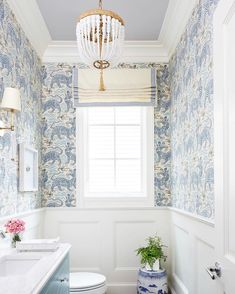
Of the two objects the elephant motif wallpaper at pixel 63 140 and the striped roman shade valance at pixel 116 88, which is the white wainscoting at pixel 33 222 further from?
the striped roman shade valance at pixel 116 88

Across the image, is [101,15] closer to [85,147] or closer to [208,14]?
[208,14]

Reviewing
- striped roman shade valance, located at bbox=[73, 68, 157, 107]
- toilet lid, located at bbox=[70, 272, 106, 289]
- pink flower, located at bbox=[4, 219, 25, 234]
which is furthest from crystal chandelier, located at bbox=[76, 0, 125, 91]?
toilet lid, located at bbox=[70, 272, 106, 289]

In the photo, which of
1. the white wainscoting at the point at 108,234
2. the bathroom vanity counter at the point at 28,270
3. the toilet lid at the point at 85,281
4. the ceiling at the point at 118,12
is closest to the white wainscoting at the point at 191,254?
the white wainscoting at the point at 108,234

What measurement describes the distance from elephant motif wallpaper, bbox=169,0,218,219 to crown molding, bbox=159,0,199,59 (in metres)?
0.08

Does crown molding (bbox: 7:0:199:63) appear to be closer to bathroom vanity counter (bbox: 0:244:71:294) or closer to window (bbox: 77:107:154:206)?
window (bbox: 77:107:154:206)

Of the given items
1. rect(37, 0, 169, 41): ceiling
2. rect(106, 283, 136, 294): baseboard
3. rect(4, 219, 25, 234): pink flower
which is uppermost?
rect(37, 0, 169, 41): ceiling

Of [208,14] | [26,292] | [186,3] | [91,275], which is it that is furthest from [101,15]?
[91,275]

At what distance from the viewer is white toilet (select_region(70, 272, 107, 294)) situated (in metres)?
2.91

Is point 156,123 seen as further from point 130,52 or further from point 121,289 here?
point 121,289

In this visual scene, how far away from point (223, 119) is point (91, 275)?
85.2 inches

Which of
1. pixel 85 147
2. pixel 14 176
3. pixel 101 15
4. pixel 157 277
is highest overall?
pixel 101 15

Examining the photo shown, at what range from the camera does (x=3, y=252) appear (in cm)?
228

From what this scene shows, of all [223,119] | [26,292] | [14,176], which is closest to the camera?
[26,292]

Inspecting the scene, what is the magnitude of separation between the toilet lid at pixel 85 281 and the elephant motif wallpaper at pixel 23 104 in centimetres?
73
